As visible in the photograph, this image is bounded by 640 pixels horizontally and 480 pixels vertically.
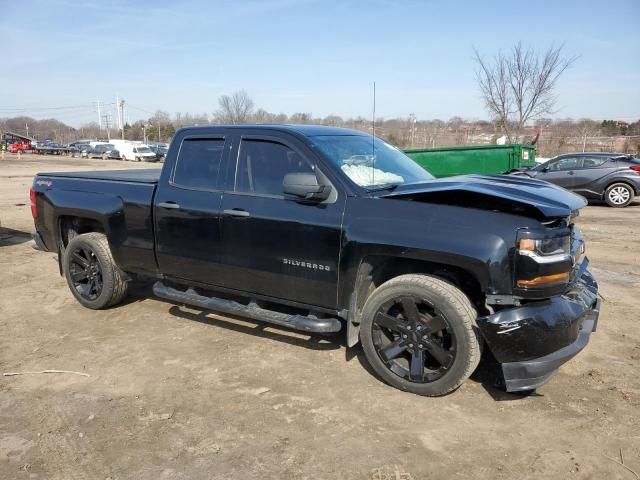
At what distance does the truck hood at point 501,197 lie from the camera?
124 inches

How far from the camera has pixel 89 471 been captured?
2.78m

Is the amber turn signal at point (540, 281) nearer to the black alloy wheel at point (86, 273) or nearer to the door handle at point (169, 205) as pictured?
the door handle at point (169, 205)

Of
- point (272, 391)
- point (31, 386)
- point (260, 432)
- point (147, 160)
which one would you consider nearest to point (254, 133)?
point (272, 391)

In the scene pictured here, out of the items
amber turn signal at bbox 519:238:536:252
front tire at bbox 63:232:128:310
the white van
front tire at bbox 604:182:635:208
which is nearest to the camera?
amber turn signal at bbox 519:238:536:252

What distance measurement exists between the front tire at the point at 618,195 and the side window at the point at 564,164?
3.62 feet

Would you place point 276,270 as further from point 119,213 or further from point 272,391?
point 119,213

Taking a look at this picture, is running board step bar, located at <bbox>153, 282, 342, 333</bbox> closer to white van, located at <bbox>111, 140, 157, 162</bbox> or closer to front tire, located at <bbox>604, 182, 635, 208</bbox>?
front tire, located at <bbox>604, 182, 635, 208</bbox>

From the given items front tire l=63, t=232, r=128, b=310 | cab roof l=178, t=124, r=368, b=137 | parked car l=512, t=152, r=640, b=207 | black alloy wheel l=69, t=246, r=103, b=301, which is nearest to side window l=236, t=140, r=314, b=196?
cab roof l=178, t=124, r=368, b=137

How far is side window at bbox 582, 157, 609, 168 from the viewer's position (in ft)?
45.7

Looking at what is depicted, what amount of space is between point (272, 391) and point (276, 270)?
929 mm

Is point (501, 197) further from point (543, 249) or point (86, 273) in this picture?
point (86, 273)

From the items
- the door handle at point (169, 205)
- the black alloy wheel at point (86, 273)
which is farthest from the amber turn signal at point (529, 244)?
the black alloy wheel at point (86, 273)

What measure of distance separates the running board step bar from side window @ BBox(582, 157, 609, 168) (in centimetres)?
1282

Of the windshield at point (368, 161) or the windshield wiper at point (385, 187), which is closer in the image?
the windshield wiper at point (385, 187)
